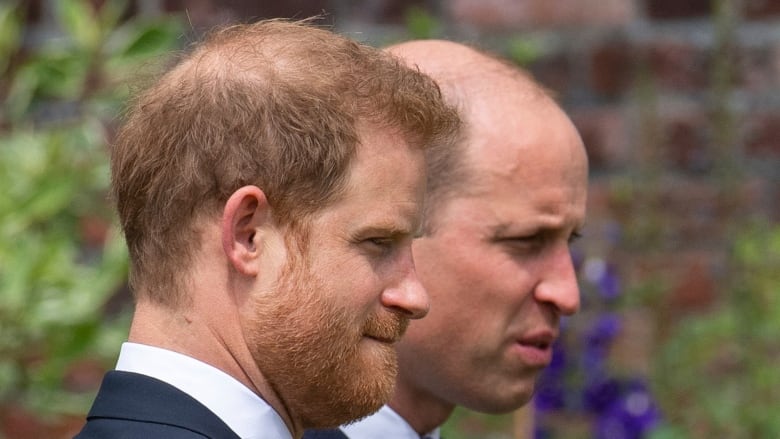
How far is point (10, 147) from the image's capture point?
2.84 meters

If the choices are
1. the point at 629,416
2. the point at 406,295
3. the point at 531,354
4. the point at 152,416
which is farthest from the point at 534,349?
the point at 629,416

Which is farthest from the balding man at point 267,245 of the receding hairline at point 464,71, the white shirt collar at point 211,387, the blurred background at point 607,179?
the blurred background at point 607,179

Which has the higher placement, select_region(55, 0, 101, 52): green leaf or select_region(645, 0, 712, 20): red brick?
select_region(55, 0, 101, 52): green leaf

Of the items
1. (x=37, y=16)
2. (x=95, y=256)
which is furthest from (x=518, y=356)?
(x=37, y=16)

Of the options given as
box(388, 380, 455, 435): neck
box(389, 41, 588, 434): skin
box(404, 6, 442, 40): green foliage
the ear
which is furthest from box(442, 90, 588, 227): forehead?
box(404, 6, 442, 40): green foliage

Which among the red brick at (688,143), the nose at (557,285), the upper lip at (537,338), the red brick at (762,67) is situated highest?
the nose at (557,285)

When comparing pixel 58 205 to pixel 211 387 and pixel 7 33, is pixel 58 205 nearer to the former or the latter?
pixel 7 33

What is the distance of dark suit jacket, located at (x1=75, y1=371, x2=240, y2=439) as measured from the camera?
1.46 meters

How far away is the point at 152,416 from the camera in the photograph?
1.46 meters

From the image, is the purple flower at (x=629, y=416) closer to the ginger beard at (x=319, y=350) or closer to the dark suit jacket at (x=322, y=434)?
the dark suit jacket at (x=322, y=434)

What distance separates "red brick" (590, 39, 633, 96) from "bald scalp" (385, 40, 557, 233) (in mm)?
1166

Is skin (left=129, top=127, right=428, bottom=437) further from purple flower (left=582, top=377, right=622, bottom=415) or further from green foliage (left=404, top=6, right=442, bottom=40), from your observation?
purple flower (left=582, top=377, right=622, bottom=415)

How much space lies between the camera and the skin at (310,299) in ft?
4.92

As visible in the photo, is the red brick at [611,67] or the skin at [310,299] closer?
the skin at [310,299]
